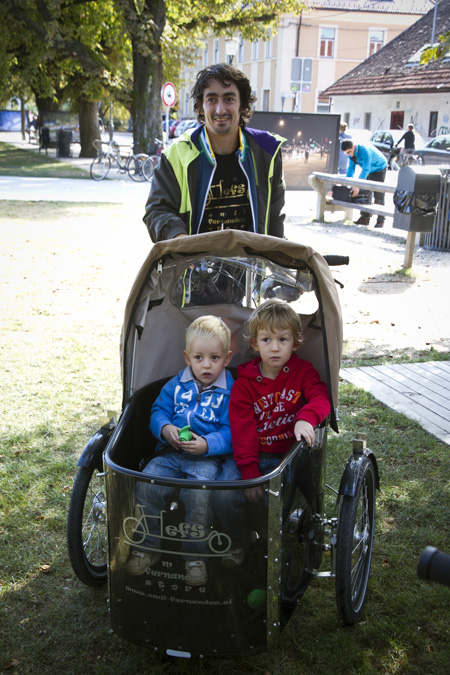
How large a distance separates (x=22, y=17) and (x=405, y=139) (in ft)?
50.5

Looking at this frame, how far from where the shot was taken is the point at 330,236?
12680mm

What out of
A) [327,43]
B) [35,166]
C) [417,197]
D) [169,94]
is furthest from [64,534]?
[327,43]

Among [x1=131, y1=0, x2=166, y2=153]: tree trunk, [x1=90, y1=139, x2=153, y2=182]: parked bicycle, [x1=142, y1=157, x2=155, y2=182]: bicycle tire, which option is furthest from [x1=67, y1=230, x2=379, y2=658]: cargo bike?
[x1=131, y1=0, x2=166, y2=153]: tree trunk

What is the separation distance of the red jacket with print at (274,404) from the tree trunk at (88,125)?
91.1 ft

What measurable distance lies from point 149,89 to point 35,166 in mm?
6185

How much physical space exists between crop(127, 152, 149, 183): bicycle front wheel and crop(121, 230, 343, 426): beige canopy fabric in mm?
18649

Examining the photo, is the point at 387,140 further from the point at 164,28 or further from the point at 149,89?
the point at 149,89

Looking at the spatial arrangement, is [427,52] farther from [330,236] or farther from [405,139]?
[405,139]

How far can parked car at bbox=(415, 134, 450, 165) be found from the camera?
23.7 m

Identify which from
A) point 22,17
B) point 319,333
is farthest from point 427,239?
point 22,17

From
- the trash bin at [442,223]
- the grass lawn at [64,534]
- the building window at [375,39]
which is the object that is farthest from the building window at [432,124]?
the grass lawn at [64,534]

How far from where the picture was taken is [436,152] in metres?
24.1

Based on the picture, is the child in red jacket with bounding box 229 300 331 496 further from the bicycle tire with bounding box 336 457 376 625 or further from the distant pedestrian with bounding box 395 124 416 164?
the distant pedestrian with bounding box 395 124 416 164

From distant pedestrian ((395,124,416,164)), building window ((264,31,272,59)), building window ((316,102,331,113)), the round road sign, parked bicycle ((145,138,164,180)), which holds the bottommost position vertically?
parked bicycle ((145,138,164,180))
